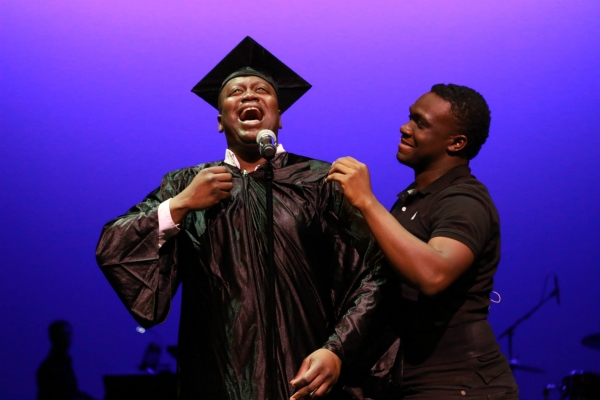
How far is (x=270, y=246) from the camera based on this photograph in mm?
1759

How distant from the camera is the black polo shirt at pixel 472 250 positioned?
190 centimetres

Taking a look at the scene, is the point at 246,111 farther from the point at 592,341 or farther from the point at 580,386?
the point at 592,341

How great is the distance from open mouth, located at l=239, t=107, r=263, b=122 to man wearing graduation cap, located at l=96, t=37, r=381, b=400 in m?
0.16

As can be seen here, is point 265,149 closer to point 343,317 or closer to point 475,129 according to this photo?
point 343,317

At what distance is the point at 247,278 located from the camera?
1.99 meters

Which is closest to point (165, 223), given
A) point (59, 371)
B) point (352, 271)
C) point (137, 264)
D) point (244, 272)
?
point (137, 264)

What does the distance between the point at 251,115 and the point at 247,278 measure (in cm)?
54

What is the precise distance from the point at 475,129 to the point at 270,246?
84 centimetres

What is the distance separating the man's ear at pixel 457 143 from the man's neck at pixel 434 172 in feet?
0.11

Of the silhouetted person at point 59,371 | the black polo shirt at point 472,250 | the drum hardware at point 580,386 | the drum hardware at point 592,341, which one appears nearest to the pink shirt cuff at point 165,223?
the black polo shirt at point 472,250

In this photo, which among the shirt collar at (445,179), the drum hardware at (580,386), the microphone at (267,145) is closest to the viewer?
the microphone at (267,145)

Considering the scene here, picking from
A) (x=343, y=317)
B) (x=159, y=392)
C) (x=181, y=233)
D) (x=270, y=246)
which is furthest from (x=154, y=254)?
(x=159, y=392)

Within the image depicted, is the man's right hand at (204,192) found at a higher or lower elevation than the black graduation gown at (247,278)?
higher

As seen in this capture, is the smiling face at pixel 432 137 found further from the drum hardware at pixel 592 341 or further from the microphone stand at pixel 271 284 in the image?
the drum hardware at pixel 592 341
